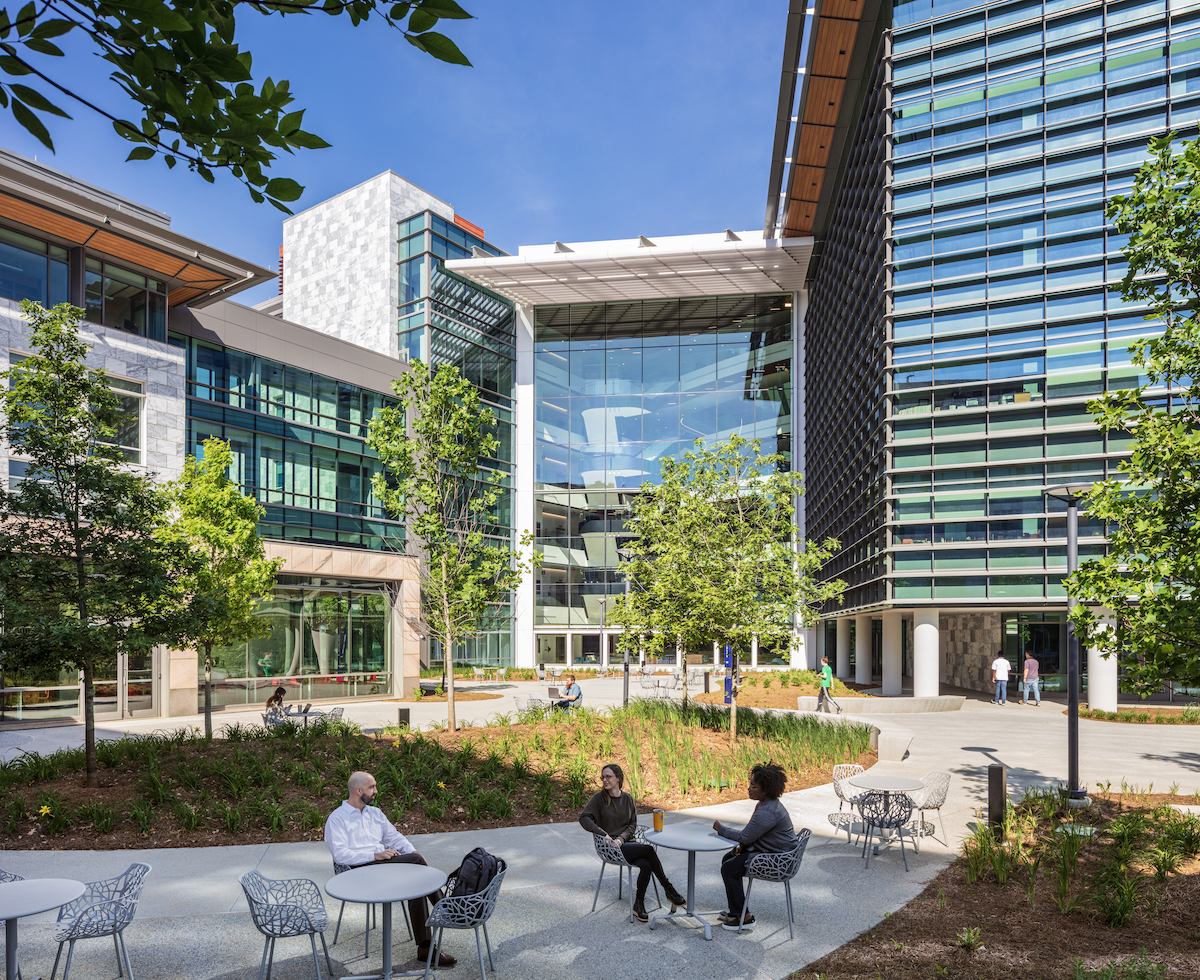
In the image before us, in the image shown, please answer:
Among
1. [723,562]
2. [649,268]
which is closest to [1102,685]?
[723,562]

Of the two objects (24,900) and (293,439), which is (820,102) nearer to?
(293,439)

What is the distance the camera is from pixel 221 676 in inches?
1056

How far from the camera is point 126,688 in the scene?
23.2 m

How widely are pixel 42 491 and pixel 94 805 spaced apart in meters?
4.43

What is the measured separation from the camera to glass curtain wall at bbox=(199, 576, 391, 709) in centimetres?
2748

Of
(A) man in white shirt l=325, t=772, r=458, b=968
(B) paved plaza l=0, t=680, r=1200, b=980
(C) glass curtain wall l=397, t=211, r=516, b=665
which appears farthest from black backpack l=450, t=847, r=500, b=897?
(C) glass curtain wall l=397, t=211, r=516, b=665

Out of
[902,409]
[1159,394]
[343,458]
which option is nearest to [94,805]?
[343,458]

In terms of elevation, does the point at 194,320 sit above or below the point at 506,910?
above

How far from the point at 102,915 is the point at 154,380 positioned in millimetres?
21844

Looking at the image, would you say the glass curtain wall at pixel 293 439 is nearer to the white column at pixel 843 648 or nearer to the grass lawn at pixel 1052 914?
the white column at pixel 843 648

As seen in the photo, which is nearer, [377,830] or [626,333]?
[377,830]

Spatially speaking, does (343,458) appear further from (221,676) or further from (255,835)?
(255,835)

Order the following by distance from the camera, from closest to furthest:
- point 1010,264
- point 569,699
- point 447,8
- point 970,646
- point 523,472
Answer: point 447,8, point 569,699, point 1010,264, point 970,646, point 523,472

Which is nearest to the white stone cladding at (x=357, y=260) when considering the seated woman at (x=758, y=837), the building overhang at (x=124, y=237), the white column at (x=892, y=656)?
the building overhang at (x=124, y=237)
